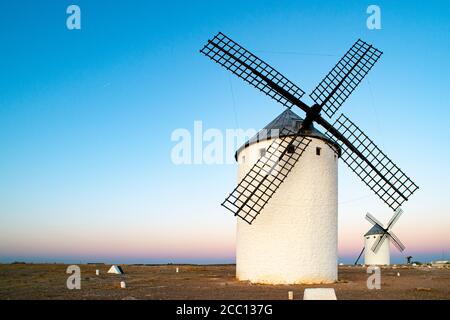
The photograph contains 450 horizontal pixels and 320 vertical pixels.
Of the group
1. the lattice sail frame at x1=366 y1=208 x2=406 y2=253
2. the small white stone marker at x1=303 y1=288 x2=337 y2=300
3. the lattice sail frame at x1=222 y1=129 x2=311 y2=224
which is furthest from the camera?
→ the lattice sail frame at x1=366 y1=208 x2=406 y2=253

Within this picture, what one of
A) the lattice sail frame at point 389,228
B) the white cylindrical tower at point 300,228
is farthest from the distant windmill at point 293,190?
the lattice sail frame at point 389,228

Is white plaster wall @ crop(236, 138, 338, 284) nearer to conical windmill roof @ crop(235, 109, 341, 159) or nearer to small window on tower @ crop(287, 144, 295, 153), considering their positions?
conical windmill roof @ crop(235, 109, 341, 159)

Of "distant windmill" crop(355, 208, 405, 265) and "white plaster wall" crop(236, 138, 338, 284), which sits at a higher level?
"white plaster wall" crop(236, 138, 338, 284)

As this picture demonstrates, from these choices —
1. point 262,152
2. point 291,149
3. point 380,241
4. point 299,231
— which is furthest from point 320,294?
point 380,241

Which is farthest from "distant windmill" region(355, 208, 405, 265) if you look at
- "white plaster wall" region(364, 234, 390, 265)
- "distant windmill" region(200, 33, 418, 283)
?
"distant windmill" region(200, 33, 418, 283)

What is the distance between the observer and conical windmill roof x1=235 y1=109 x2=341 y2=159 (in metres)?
16.0

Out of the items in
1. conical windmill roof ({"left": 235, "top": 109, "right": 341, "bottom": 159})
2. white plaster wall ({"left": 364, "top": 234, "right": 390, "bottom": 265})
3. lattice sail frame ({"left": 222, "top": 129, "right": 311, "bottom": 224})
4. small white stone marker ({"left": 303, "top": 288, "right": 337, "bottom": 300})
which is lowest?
white plaster wall ({"left": 364, "top": 234, "right": 390, "bottom": 265})

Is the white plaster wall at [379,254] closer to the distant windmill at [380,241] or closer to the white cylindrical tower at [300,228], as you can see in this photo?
the distant windmill at [380,241]

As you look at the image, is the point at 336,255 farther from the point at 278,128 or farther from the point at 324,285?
the point at 278,128

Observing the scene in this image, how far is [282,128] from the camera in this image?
16.2 metres

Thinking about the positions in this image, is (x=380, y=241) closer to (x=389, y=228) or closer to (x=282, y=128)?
(x=389, y=228)

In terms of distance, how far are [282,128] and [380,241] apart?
32.9 m
